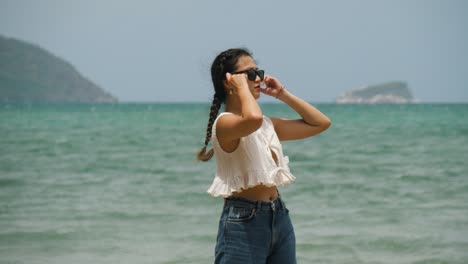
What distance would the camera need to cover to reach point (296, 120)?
333 cm

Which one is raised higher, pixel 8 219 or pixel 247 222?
pixel 247 222

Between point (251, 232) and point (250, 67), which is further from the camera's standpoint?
point (250, 67)

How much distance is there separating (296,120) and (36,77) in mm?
165425

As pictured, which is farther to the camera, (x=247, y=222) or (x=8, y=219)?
(x=8, y=219)

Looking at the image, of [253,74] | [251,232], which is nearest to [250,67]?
[253,74]

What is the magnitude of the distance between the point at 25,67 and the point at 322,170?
505 ft

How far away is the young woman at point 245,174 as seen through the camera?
2.95m

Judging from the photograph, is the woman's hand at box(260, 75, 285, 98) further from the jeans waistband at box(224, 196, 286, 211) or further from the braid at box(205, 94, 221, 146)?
the jeans waistband at box(224, 196, 286, 211)

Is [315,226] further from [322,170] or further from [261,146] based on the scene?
[322,170]

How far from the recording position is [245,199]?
299 centimetres

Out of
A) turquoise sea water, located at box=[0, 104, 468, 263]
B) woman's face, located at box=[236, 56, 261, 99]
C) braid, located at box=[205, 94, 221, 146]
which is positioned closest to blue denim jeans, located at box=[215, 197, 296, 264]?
braid, located at box=[205, 94, 221, 146]

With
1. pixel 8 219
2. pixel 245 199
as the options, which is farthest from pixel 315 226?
pixel 245 199

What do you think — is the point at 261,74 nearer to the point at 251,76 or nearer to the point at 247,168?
the point at 251,76

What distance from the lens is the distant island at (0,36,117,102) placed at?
152375 millimetres
